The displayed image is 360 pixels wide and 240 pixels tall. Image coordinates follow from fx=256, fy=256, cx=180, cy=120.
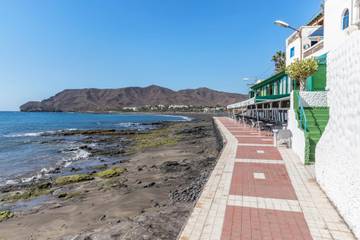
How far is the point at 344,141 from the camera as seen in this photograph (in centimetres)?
439

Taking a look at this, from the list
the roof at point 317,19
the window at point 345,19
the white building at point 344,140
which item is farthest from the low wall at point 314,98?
the roof at point 317,19

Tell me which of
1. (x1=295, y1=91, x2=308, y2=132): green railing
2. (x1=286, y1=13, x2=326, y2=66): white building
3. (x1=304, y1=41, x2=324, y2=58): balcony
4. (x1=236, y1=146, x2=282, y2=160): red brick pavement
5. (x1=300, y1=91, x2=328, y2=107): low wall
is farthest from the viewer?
(x1=286, y1=13, x2=326, y2=66): white building

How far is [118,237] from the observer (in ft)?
14.2

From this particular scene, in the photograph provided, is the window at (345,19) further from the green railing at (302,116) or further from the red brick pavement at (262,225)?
the red brick pavement at (262,225)

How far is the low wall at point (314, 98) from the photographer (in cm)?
1024

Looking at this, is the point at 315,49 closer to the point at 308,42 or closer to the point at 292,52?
the point at 308,42

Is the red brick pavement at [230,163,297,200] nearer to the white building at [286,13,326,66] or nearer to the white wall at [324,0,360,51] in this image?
the white wall at [324,0,360,51]

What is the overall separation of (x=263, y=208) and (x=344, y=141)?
1.81 m

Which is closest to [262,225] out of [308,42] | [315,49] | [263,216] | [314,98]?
[263,216]

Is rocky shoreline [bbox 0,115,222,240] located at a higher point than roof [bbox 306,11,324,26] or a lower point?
lower

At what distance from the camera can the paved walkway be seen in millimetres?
3664

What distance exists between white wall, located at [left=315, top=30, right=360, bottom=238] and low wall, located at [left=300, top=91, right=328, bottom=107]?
4.68m

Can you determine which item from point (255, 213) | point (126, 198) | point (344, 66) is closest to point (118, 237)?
point (255, 213)

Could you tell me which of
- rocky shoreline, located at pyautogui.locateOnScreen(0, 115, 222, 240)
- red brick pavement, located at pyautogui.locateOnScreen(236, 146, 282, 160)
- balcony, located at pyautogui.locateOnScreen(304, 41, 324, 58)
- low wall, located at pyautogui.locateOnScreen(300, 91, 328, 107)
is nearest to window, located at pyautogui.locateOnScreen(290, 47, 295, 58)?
balcony, located at pyautogui.locateOnScreen(304, 41, 324, 58)
